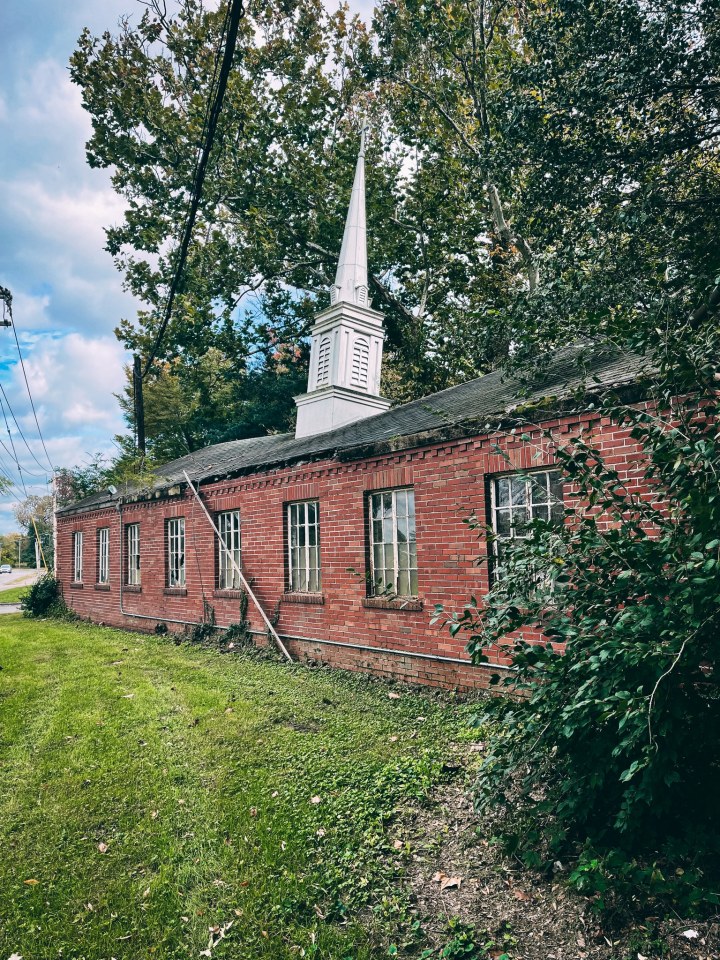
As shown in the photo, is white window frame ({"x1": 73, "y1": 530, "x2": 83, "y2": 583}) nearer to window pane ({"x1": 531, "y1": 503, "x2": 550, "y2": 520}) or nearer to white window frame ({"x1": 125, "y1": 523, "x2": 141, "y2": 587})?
white window frame ({"x1": 125, "y1": 523, "x2": 141, "y2": 587})

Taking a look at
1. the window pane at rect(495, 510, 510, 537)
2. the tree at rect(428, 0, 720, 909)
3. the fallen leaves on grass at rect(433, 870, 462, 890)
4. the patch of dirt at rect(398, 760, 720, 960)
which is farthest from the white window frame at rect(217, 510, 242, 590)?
the fallen leaves on grass at rect(433, 870, 462, 890)

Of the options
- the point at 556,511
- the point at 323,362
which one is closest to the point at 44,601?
the point at 323,362

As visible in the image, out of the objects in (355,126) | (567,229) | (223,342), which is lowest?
(567,229)

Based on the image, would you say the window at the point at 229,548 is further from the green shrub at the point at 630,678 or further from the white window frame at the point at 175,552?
the green shrub at the point at 630,678

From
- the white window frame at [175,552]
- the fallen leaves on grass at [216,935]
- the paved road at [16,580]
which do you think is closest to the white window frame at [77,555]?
the white window frame at [175,552]

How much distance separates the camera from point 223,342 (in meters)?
24.4

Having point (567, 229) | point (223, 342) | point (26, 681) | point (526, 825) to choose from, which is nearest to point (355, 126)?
point (223, 342)

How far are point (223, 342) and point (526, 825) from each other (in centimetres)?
2298

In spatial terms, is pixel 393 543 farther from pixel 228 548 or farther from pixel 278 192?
pixel 278 192

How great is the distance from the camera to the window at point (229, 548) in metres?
12.9

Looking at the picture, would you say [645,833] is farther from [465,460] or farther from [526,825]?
[465,460]

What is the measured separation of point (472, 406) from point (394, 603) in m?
3.05

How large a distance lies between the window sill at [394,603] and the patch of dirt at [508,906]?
375 centimetres

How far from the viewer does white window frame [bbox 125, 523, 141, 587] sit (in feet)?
56.3
